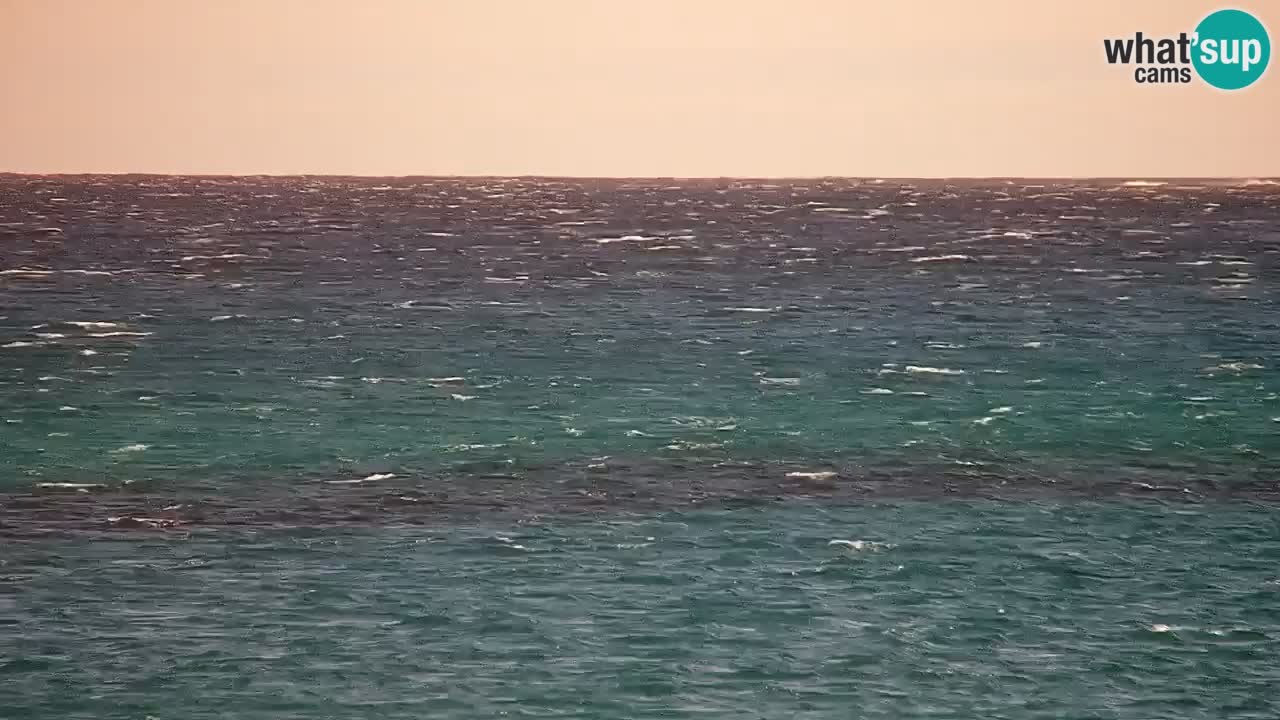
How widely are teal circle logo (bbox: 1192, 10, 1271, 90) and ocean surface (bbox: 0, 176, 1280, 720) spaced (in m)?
54.3

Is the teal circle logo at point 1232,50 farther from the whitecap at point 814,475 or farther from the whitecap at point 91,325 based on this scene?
the whitecap at point 814,475

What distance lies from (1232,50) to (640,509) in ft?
373

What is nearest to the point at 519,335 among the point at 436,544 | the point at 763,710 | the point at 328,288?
the point at 328,288

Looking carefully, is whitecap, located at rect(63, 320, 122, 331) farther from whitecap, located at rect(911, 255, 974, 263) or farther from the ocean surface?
whitecap, located at rect(911, 255, 974, 263)

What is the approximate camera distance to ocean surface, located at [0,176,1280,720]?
2725 centimetres

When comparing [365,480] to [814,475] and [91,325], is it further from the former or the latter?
[91,325]

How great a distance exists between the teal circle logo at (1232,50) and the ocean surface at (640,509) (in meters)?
54.3

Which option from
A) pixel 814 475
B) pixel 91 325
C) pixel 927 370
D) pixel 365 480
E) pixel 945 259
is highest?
pixel 91 325

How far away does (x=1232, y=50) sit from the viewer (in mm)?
133375

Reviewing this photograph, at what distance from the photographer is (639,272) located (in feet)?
337

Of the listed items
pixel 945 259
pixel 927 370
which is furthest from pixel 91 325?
pixel 945 259

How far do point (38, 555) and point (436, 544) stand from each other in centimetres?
887

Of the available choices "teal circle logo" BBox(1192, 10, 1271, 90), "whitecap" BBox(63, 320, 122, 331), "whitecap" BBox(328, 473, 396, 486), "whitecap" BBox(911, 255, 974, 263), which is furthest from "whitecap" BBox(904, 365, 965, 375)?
"teal circle logo" BBox(1192, 10, 1271, 90)

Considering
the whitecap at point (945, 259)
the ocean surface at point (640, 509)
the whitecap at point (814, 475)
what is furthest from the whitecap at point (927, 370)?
the whitecap at point (945, 259)
